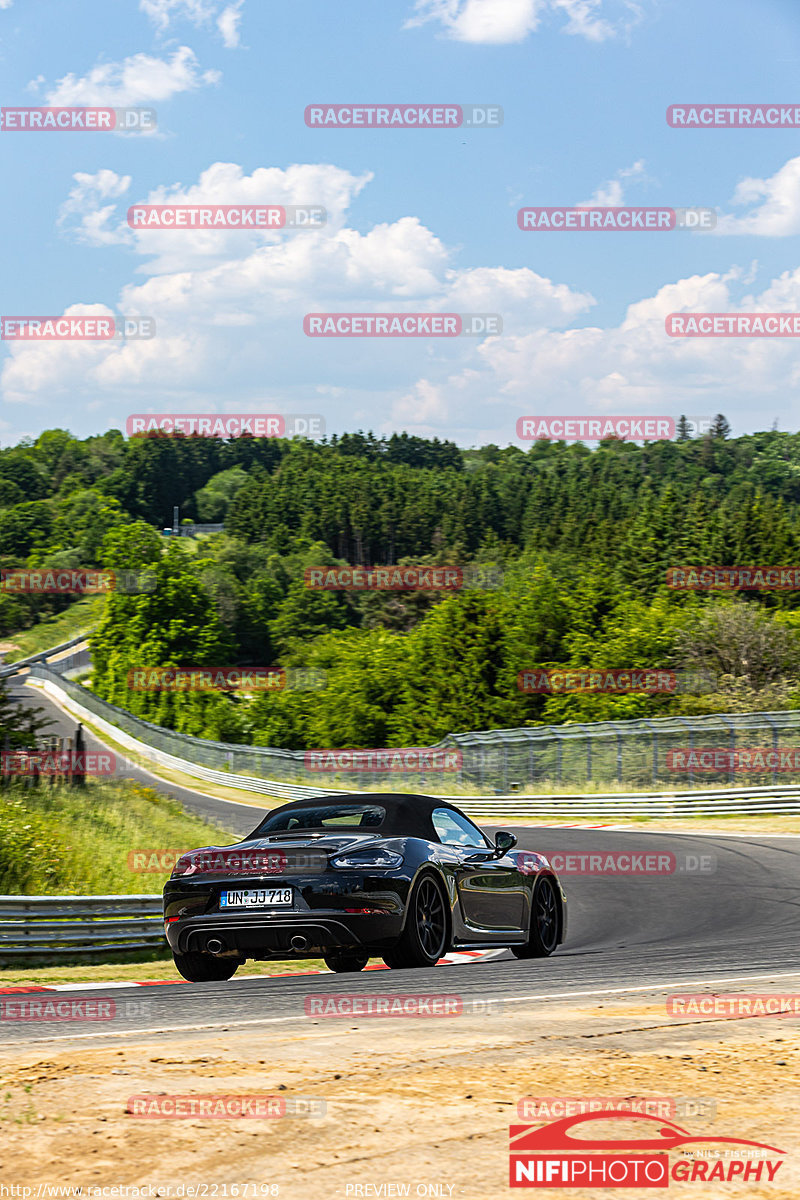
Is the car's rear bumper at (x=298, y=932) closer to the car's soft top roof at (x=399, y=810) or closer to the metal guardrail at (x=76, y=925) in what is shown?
the car's soft top roof at (x=399, y=810)

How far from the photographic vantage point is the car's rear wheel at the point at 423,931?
7.75 meters

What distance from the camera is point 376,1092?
4.30 m

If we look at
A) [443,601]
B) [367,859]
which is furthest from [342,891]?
[443,601]

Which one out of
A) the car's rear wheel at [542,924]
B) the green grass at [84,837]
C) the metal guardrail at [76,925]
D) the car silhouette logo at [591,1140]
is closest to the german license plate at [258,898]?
the car's rear wheel at [542,924]

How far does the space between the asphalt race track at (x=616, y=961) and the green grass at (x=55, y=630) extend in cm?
10994

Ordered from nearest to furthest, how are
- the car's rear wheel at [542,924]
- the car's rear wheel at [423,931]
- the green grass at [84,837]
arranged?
the car's rear wheel at [423,931] < the car's rear wheel at [542,924] < the green grass at [84,837]

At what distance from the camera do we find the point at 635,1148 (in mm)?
3695

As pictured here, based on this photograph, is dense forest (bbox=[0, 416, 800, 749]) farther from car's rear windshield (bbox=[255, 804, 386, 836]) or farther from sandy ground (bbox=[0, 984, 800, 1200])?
sandy ground (bbox=[0, 984, 800, 1200])

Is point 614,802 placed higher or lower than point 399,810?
lower

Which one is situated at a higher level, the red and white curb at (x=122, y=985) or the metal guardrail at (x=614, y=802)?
the red and white curb at (x=122, y=985)

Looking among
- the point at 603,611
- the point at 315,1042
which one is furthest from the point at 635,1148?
the point at 603,611

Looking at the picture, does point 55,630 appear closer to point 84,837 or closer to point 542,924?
point 84,837

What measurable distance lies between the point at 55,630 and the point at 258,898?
439 ft

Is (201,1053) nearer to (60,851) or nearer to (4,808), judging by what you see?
(60,851)
